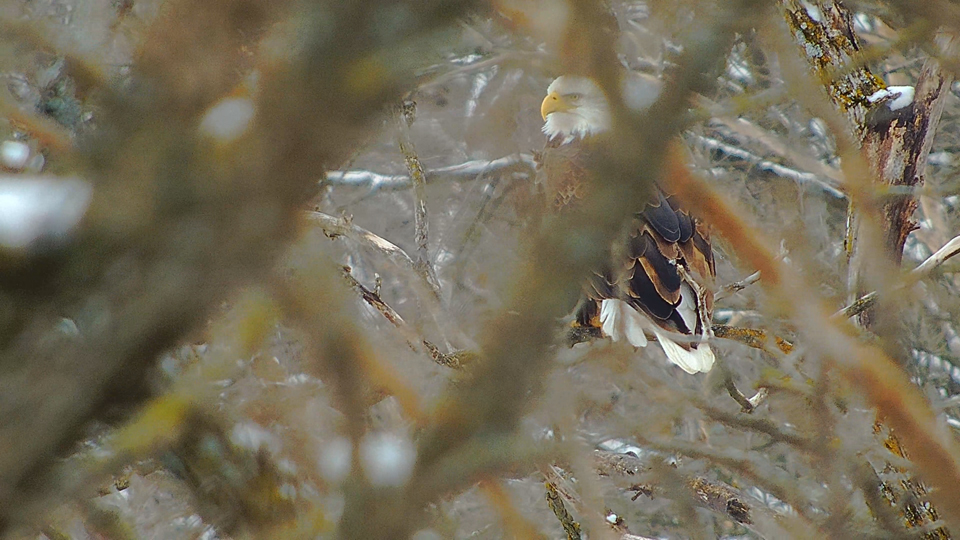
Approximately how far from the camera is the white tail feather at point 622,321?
4.29 m

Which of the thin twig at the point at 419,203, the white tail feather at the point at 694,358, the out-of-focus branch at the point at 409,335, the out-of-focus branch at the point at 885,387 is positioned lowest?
the white tail feather at the point at 694,358

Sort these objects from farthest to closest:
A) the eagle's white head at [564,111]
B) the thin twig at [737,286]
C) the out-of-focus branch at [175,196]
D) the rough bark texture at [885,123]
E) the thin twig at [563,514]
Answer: the eagle's white head at [564,111], the thin twig at [737,286], the rough bark texture at [885,123], the thin twig at [563,514], the out-of-focus branch at [175,196]

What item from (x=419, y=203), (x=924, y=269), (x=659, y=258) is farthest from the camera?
(x=659, y=258)

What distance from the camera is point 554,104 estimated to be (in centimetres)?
440

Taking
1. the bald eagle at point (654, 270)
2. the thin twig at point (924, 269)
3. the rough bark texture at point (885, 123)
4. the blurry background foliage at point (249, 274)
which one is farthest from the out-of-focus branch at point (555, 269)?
the bald eagle at point (654, 270)

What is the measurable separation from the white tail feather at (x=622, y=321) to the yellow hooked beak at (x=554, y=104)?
90cm

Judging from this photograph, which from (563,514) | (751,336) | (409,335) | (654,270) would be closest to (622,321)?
(654,270)

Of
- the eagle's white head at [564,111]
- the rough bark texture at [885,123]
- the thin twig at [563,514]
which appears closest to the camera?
the thin twig at [563,514]

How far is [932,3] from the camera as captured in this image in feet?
4.84

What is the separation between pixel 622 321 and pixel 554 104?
1029 millimetres

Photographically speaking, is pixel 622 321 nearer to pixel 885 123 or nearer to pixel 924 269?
pixel 885 123

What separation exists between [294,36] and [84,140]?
26 cm

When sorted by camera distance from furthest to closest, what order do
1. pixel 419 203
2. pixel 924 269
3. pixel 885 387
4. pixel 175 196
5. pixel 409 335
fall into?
pixel 419 203 < pixel 409 335 < pixel 924 269 < pixel 885 387 < pixel 175 196

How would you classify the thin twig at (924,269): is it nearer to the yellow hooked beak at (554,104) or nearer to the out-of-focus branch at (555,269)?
the out-of-focus branch at (555,269)
